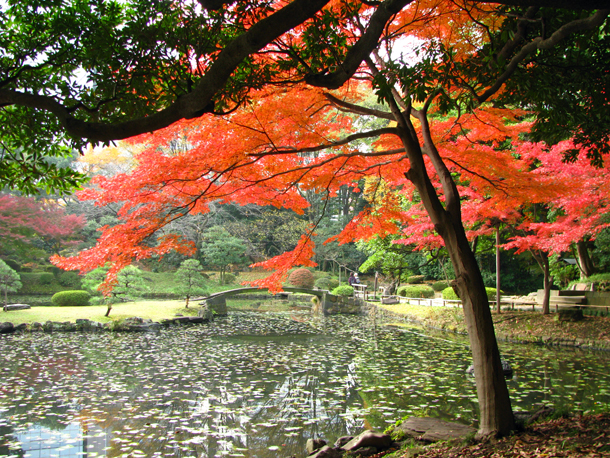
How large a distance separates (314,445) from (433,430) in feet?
4.29

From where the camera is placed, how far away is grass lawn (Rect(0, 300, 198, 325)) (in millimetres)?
13117

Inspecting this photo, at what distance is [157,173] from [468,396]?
582 centimetres

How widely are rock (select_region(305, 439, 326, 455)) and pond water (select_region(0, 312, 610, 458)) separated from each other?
0.13 m

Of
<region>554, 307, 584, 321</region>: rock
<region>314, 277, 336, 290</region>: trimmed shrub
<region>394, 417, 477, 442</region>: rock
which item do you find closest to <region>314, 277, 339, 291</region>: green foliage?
<region>314, 277, 336, 290</region>: trimmed shrub

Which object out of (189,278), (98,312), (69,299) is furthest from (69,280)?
(189,278)

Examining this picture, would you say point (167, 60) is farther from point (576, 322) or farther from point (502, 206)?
point (576, 322)

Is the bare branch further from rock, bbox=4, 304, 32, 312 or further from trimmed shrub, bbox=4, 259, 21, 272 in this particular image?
trimmed shrub, bbox=4, 259, 21, 272

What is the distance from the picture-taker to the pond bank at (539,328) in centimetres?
1023

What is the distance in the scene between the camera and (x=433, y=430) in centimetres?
436

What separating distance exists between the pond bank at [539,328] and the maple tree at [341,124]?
6.00 meters

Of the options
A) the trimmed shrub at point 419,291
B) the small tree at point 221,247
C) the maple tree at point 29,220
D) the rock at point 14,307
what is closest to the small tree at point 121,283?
→ the rock at point 14,307

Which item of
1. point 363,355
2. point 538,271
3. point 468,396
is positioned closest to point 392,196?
point 363,355

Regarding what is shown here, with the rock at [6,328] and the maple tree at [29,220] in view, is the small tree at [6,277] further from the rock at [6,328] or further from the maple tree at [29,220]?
the maple tree at [29,220]

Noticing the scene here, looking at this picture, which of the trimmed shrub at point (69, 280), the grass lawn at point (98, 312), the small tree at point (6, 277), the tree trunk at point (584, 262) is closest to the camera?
the grass lawn at point (98, 312)
